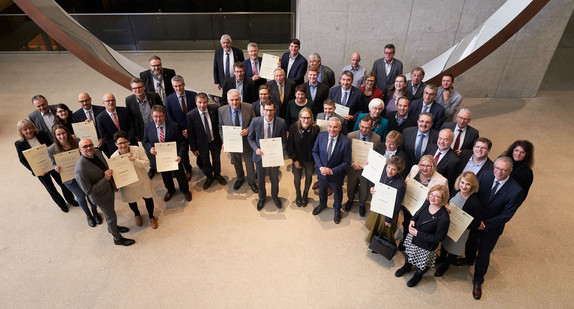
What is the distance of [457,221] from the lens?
3.76m

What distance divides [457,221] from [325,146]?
1773 millimetres

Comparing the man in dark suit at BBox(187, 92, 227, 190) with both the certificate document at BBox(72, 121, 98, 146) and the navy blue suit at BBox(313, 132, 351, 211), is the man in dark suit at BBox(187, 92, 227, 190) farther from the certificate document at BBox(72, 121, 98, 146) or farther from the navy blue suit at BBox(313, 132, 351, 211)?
the navy blue suit at BBox(313, 132, 351, 211)

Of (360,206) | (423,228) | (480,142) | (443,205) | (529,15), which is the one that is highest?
(529,15)

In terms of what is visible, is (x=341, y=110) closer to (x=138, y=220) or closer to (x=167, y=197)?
(x=167, y=197)

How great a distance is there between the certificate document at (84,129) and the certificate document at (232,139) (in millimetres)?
1835

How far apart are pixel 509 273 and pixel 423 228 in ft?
5.27

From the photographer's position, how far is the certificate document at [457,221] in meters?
3.68

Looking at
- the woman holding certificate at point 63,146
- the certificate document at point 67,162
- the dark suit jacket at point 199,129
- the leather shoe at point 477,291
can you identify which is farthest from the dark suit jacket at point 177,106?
the leather shoe at point 477,291

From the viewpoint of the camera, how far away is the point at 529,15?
6.21 meters

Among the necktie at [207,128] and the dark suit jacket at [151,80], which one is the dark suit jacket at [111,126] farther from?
the necktie at [207,128]

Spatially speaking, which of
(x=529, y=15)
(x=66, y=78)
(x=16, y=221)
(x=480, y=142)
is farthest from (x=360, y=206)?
(x=66, y=78)

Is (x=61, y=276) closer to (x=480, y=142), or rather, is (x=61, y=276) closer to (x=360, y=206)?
(x=360, y=206)

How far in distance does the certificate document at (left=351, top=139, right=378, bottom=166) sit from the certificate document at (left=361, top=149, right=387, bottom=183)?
7.1 inches

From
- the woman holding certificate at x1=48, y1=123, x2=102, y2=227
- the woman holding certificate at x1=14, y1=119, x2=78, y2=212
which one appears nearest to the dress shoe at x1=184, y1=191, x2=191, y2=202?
the woman holding certificate at x1=48, y1=123, x2=102, y2=227
